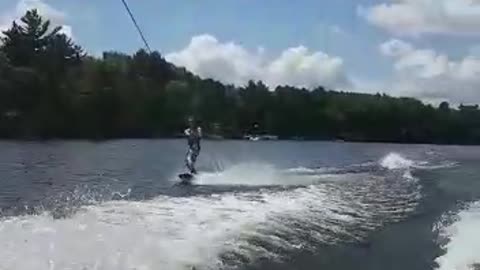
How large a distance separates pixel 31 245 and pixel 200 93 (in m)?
28.4

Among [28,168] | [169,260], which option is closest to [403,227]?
[169,260]

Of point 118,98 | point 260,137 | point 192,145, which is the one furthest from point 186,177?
point 260,137

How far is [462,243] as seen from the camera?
12.6m

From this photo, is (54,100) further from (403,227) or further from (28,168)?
(403,227)

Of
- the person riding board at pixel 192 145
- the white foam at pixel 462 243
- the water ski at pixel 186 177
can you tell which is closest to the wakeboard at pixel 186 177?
the water ski at pixel 186 177

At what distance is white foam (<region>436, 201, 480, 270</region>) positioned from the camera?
437 inches

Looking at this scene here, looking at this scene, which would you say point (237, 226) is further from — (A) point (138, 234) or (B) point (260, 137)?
(B) point (260, 137)

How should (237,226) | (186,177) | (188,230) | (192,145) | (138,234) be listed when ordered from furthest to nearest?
(192,145)
(186,177)
(237,226)
(188,230)
(138,234)

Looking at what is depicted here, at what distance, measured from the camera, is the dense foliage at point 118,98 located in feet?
126

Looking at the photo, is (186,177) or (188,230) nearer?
(188,230)

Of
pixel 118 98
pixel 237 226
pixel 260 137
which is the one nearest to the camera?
pixel 237 226

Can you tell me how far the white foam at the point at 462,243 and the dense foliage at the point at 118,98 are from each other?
1988 centimetres

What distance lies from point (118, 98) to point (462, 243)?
32.5 m

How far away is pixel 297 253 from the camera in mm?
10898
